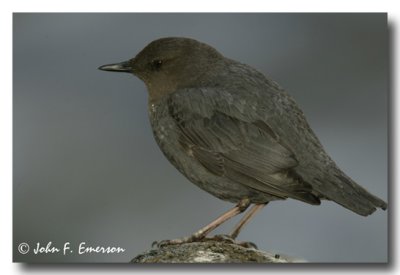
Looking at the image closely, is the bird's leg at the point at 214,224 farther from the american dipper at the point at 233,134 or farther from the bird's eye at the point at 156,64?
the bird's eye at the point at 156,64

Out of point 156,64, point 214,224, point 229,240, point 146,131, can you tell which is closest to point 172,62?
point 156,64

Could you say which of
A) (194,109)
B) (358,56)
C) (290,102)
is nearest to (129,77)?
(194,109)

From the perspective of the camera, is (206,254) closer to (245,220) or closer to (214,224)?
(214,224)

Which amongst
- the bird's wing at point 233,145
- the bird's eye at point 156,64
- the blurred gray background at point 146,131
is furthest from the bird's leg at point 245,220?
the bird's eye at point 156,64

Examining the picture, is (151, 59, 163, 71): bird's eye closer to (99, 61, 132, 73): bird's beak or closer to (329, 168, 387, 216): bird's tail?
(99, 61, 132, 73): bird's beak

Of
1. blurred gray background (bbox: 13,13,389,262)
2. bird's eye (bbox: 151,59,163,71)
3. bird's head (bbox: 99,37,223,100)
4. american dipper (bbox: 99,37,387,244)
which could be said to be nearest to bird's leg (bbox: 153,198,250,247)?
american dipper (bbox: 99,37,387,244)

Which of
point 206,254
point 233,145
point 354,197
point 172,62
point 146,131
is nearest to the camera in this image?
point 354,197
